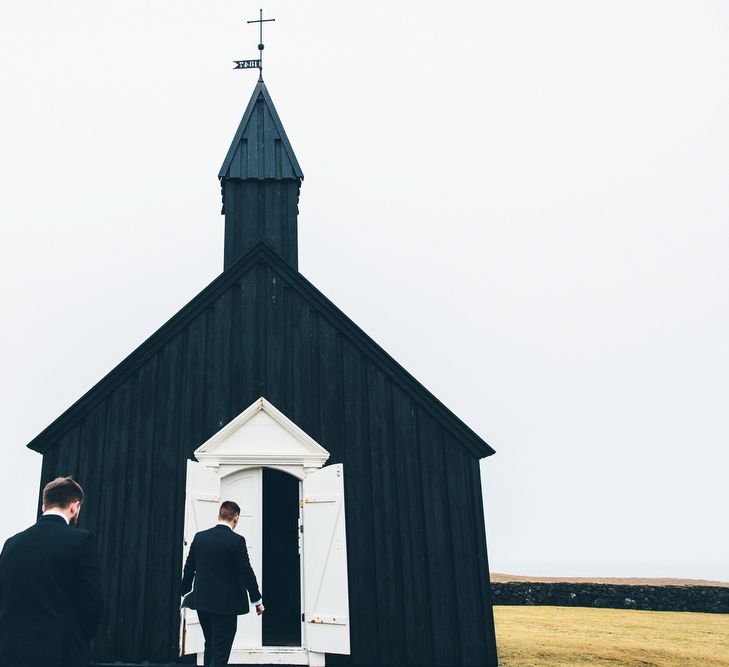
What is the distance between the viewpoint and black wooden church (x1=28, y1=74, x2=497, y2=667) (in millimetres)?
9062

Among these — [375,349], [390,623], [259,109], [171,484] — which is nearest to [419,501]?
[390,623]

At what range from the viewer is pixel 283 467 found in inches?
376

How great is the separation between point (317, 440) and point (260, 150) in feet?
22.8

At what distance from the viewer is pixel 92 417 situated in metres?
9.78

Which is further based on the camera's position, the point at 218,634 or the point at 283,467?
the point at 283,467

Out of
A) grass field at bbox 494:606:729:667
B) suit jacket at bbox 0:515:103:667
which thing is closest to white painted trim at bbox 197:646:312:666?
grass field at bbox 494:606:729:667

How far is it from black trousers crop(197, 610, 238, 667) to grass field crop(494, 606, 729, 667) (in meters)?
5.21

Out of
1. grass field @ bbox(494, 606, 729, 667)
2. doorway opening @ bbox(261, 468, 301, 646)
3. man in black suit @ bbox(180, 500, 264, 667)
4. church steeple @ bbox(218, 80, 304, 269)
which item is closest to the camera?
man in black suit @ bbox(180, 500, 264, 667)

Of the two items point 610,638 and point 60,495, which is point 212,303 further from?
point 610,638

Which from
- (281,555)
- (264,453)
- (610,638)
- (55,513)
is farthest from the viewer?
(281,555)

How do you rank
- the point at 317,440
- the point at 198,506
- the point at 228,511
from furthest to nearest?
the point at 317,440, the point at 198,506, the point at 228,511

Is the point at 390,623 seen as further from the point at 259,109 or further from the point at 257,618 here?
the point at 259,109

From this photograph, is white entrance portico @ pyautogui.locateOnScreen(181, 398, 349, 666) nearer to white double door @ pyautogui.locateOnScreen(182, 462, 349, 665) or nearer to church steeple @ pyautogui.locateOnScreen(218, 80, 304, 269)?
white double door @ pyautogui.locateOnScreen(182, 462, 349, 665)

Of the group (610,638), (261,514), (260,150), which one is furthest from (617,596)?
(260,150)
